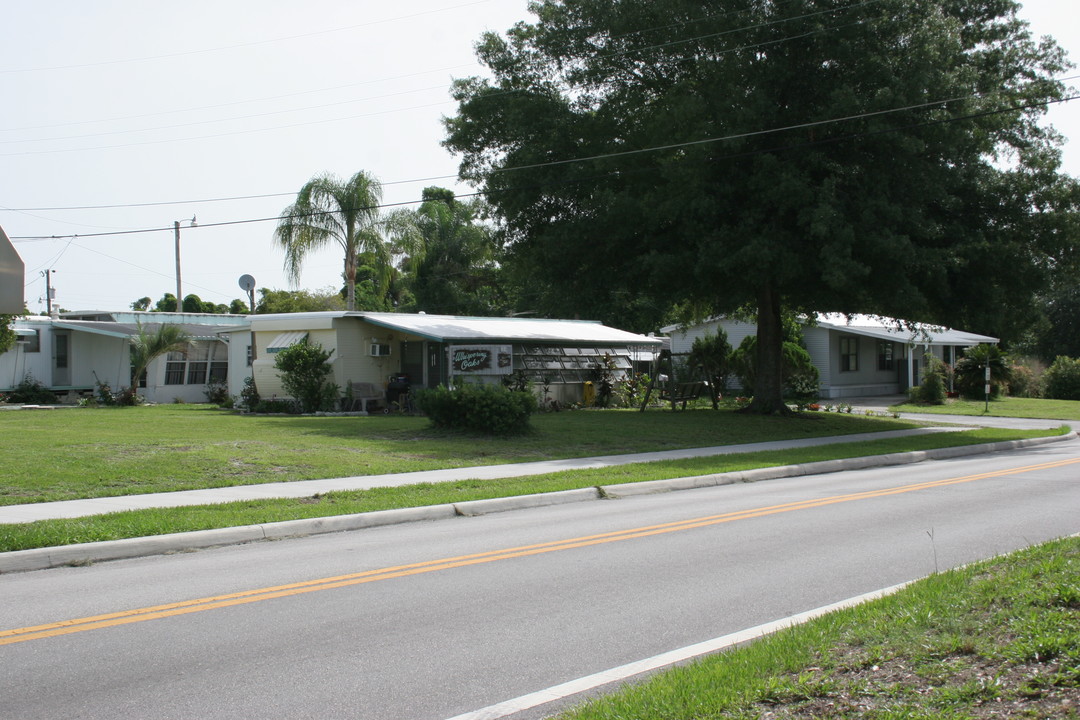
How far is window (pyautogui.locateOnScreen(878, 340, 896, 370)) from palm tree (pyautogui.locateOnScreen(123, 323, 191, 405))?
30852 millimetres

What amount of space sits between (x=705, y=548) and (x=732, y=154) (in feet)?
52.3

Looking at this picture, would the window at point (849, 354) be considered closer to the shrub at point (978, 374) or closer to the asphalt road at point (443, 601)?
the shrub at point (978, 374)

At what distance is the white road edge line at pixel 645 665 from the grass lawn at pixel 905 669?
1.13 ft

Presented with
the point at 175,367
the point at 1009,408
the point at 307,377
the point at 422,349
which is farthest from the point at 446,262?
the point at 1009,408

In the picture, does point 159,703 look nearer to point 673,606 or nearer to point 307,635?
point 307,635

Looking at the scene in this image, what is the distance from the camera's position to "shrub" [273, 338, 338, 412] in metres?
27.4

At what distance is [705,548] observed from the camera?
9.13m

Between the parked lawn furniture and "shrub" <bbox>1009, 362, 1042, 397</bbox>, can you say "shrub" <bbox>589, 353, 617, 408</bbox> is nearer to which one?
the parked lawn furniture

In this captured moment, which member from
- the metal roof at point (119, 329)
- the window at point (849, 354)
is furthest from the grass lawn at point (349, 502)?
the window at point (849, 354)

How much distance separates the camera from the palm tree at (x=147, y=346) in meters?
32.0

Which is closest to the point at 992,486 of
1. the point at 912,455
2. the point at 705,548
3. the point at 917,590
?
the point at 912,455

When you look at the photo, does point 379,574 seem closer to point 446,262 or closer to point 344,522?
point 344,522

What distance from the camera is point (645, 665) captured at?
548cm

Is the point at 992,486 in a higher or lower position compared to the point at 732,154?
lower
